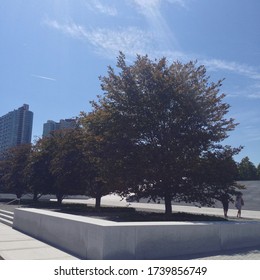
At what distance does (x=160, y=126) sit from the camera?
14633 millimetres

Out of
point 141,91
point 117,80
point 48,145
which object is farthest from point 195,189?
point 48,145

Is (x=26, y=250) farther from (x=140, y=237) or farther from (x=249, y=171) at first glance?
(x=249, y=171)

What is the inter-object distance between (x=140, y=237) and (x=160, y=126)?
7.53 m

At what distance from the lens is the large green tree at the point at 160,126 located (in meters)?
14.1

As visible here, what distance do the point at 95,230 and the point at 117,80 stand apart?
899 cm

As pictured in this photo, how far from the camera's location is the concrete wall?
735 centimetres

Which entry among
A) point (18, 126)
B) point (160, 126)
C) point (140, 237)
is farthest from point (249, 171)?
point (140, 237)

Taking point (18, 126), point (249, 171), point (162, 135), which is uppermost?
point (18, 126)

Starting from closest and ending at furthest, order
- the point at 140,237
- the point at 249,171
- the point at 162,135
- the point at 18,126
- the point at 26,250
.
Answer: the point at 140,237 < the point at 26,250 < the point at 162,135 < the point at 18,126 < the point at 249,171

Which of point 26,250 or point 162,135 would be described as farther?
point 162,135

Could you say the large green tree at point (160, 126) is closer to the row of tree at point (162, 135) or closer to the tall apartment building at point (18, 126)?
the row of tree at point (162, 135)

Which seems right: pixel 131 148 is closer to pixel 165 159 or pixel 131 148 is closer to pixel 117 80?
pixel 165 159

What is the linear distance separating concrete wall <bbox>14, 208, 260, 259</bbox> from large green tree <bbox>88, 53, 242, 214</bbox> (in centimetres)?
453
